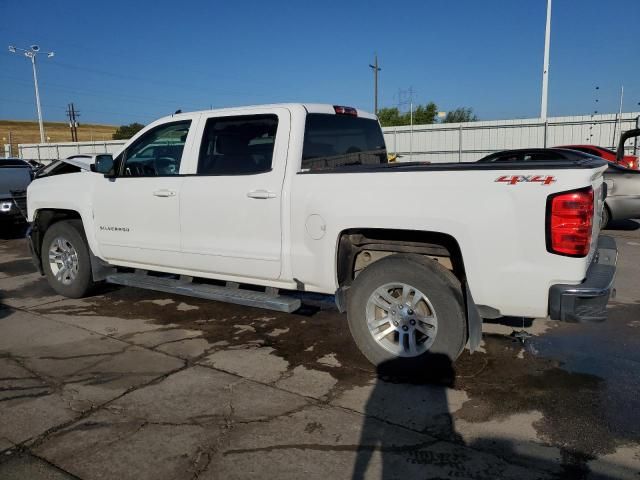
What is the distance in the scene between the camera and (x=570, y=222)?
3.17 metres

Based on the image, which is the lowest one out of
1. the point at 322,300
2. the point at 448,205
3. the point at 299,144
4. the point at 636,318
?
the point at 636,318

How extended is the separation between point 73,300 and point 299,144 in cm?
367

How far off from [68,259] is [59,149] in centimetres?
3486

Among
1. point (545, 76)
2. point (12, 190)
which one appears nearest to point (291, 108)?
point (12, 190)

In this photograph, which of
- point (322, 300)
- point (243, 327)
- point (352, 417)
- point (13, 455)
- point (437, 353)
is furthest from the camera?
point (243, 327)

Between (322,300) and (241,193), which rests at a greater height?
(241,193)

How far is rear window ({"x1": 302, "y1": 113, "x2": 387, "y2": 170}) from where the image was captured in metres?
4.55

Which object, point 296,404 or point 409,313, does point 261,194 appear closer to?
point 409,313

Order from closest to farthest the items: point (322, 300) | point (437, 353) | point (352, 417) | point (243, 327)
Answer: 1. point (352, 417)
2. point (437, 353)
3. point (322, 300)
4. point (243, 327)

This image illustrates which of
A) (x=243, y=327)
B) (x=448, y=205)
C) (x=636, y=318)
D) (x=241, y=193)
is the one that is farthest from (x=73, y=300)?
(x=636, y=318)

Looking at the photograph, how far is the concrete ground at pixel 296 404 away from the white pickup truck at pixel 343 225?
1.45ft

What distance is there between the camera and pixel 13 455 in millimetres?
2928

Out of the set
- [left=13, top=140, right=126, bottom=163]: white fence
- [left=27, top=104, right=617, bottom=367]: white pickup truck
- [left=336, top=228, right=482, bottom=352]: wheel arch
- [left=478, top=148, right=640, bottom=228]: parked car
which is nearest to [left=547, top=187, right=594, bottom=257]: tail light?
[left=27, top=104, right=617, bottom=367]: white pickup truck

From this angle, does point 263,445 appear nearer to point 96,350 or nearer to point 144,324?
point 96,350
